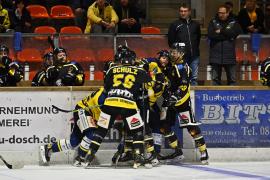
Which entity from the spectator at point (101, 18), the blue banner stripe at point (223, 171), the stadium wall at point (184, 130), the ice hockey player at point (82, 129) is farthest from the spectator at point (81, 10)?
the blue banner stripe at point (223, 171)

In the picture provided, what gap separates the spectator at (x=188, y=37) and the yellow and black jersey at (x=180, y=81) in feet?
4.56

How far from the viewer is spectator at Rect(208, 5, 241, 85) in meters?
14.2

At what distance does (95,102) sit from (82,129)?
42cm

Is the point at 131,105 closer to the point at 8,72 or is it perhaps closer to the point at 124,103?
the point at 124,103

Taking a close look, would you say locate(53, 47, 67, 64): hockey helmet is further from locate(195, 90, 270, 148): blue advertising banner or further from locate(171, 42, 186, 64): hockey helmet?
locate(195, 90, 270, 148): blue advertising banner

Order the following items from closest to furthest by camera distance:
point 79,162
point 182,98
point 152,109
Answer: point 79,162 → point 182,98 → point 152,109

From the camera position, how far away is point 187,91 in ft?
41.7

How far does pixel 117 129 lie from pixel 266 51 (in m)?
3.24

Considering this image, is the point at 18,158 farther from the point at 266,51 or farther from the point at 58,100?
the point at 266,51

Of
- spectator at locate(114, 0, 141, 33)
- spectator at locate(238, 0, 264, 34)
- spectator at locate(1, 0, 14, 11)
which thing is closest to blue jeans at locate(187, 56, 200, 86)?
spectator at locate(114, 0, 141, 33)

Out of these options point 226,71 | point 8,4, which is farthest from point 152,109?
point 8,4

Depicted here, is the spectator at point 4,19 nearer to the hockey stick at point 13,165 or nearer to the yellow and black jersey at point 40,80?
the yellow and black jersey at point 40,80

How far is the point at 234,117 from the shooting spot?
1320 cm

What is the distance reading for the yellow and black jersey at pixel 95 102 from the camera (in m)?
12.3
